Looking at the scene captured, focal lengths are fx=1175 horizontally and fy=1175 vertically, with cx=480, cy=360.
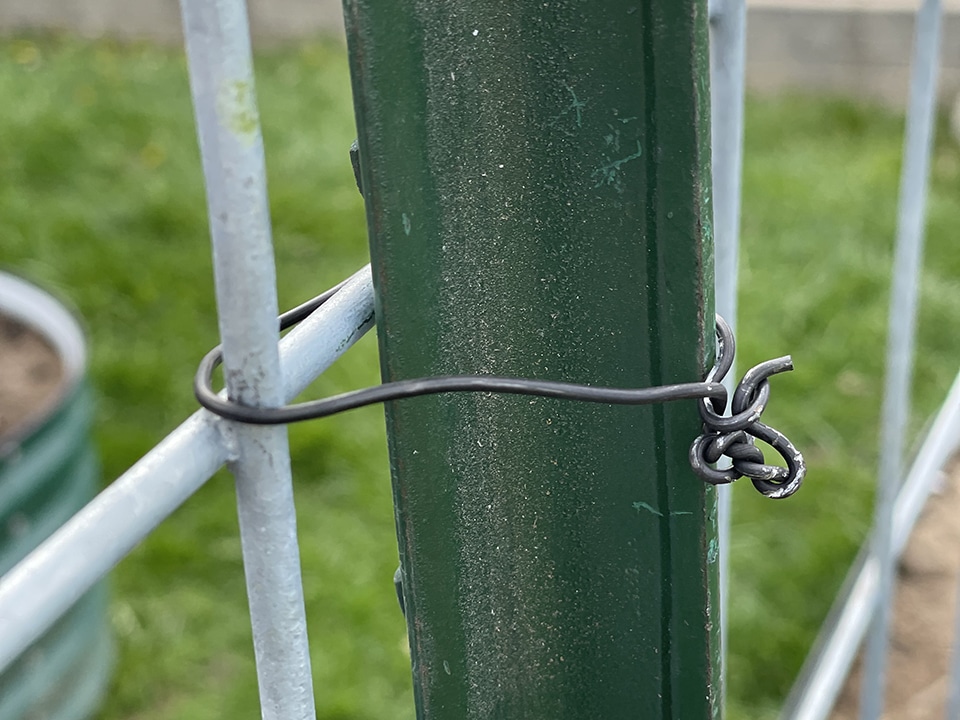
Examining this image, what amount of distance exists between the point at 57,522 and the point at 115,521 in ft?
6.26

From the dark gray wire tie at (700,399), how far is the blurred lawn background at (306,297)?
1.78 metres

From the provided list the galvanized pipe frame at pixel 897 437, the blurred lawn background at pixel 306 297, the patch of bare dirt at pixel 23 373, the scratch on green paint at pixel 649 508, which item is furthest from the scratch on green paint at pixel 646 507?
the patch of bare dirt at pixel 23 373

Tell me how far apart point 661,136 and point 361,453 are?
2519 millimetres

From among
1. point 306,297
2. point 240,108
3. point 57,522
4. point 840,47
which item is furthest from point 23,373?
point 840,47

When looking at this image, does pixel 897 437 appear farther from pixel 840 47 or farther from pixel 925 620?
pixel 840 47

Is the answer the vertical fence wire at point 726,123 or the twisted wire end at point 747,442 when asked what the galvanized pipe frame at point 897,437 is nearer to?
the vertical fence wire at point 726,123

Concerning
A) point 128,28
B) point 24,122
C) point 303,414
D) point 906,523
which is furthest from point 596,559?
point 128,28

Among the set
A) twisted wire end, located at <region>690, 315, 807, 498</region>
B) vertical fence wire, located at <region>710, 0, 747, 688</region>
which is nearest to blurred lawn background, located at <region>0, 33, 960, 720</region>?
vertical fence wire, located at <region>710, 0, 747, 688</region>

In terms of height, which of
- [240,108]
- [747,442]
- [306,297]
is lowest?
[306,297]

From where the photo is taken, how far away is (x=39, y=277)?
3.80 m

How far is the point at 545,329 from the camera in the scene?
79 cm

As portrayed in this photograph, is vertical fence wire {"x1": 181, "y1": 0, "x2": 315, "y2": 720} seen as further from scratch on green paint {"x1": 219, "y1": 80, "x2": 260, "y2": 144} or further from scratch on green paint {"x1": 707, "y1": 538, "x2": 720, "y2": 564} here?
scratch on green paint {"x1": 707, "y1": 538, "x2": 720, "y2": 564}

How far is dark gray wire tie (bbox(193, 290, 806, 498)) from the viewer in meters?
0.65

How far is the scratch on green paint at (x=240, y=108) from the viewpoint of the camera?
0.58 metres
